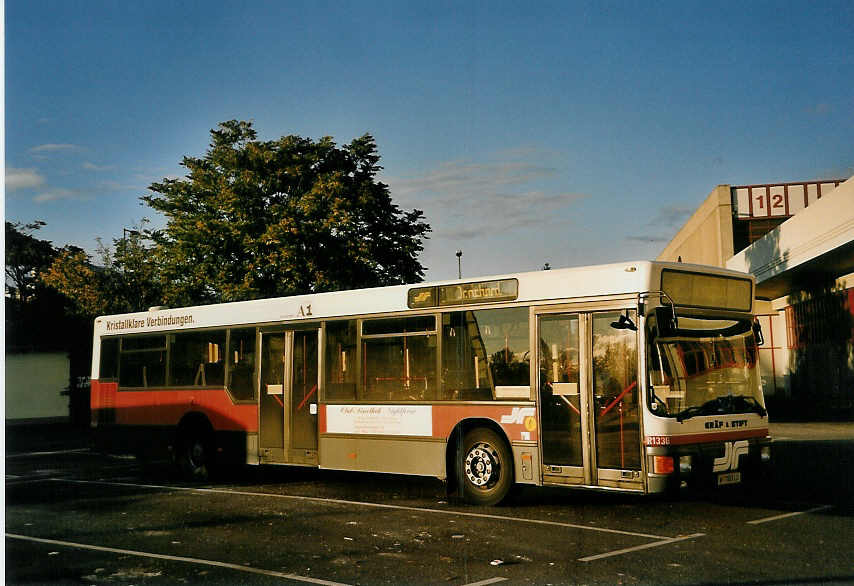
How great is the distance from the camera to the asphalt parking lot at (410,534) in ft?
24.9

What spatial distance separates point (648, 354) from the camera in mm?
9805

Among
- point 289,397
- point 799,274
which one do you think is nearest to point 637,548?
point 289,397

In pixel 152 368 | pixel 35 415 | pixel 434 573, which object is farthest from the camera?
pixel 35 415

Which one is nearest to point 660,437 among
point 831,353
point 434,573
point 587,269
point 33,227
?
point 587,269

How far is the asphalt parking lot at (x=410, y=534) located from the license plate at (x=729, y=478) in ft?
1.44

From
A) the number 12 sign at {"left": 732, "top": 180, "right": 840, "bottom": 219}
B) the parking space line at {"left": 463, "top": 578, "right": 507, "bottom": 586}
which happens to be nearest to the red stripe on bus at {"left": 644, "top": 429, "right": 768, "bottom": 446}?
the parking space line at {"left": 463, "top": 578, "right": 507, "bottom": 586}

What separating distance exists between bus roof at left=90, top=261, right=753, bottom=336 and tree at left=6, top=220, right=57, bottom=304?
34.0 metres

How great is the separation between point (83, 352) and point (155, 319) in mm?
20625

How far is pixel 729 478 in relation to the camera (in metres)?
10.0

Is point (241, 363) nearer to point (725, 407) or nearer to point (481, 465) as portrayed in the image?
point (481, 465)

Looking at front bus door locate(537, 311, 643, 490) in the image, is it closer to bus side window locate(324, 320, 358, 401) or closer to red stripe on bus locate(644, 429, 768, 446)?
red stripe on bus locate(644, 429, 768, 446)

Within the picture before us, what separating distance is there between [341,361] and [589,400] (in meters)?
4.20

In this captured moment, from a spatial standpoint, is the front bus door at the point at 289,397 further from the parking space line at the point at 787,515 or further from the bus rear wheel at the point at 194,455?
the parking space line at the point at 787,515

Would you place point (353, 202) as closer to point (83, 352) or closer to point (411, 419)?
point (83, 352)
